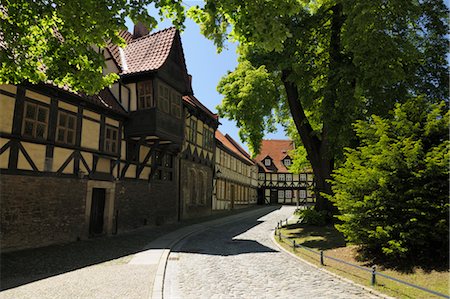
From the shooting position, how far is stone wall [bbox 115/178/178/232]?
17797 millimetres

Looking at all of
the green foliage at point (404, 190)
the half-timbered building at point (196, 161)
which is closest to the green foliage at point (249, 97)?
the half-timbered building at point (196, 161)

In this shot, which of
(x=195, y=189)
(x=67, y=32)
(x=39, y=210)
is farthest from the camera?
(x=195, y=189)

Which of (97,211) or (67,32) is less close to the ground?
(67,32)

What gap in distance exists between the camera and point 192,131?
26453mm

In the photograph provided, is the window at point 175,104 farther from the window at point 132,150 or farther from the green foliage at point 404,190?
the green foliage at point 404,190

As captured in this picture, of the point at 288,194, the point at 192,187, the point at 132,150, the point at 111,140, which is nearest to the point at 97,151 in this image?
the point at 111,140

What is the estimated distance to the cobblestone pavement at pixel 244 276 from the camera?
25.6 feet

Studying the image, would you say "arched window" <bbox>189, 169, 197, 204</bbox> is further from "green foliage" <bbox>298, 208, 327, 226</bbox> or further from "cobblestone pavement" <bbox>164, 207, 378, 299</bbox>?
"cobblestone pavement" <bbox>164, 207, 378, 299</bbox>

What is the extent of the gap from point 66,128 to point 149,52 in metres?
6.87

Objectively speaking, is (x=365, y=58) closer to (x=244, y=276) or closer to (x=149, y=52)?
(x=244, y=276)

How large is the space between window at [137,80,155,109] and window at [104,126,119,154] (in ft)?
6.16

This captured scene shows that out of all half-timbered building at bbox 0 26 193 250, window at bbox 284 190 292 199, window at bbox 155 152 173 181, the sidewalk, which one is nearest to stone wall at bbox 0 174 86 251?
half-timbered building at bbox 0 26 193 250

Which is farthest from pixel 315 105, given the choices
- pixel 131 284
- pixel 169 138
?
pixel 131 284

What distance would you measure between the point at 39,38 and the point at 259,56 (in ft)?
41.3
